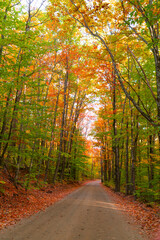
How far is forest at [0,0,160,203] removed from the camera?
6555 millimetres

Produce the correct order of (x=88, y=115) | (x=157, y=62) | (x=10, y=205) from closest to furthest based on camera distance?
(x=157, y=62), (x=10, y=205), (x=88, y=115)

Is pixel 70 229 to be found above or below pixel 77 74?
below

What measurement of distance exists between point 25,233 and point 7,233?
57 cm

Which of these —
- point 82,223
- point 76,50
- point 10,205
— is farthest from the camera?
point 76,50

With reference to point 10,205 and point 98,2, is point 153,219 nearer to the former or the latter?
point 10,205

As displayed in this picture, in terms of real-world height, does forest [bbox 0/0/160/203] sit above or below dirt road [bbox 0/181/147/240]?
above

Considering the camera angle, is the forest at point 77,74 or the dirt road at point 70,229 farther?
the forest at point 77,74

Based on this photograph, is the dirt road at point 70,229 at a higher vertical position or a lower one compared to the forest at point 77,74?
lower

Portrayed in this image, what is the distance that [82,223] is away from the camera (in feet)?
20.0

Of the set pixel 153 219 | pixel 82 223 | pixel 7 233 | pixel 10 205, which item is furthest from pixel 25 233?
pixel 153 219

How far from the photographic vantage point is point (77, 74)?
18.2m

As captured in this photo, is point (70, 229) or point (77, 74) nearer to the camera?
point (70, 229)

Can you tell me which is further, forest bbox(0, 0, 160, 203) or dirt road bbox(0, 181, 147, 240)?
forest bbox(0, 0, 160, 203)

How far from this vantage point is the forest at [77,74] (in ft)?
21.5
